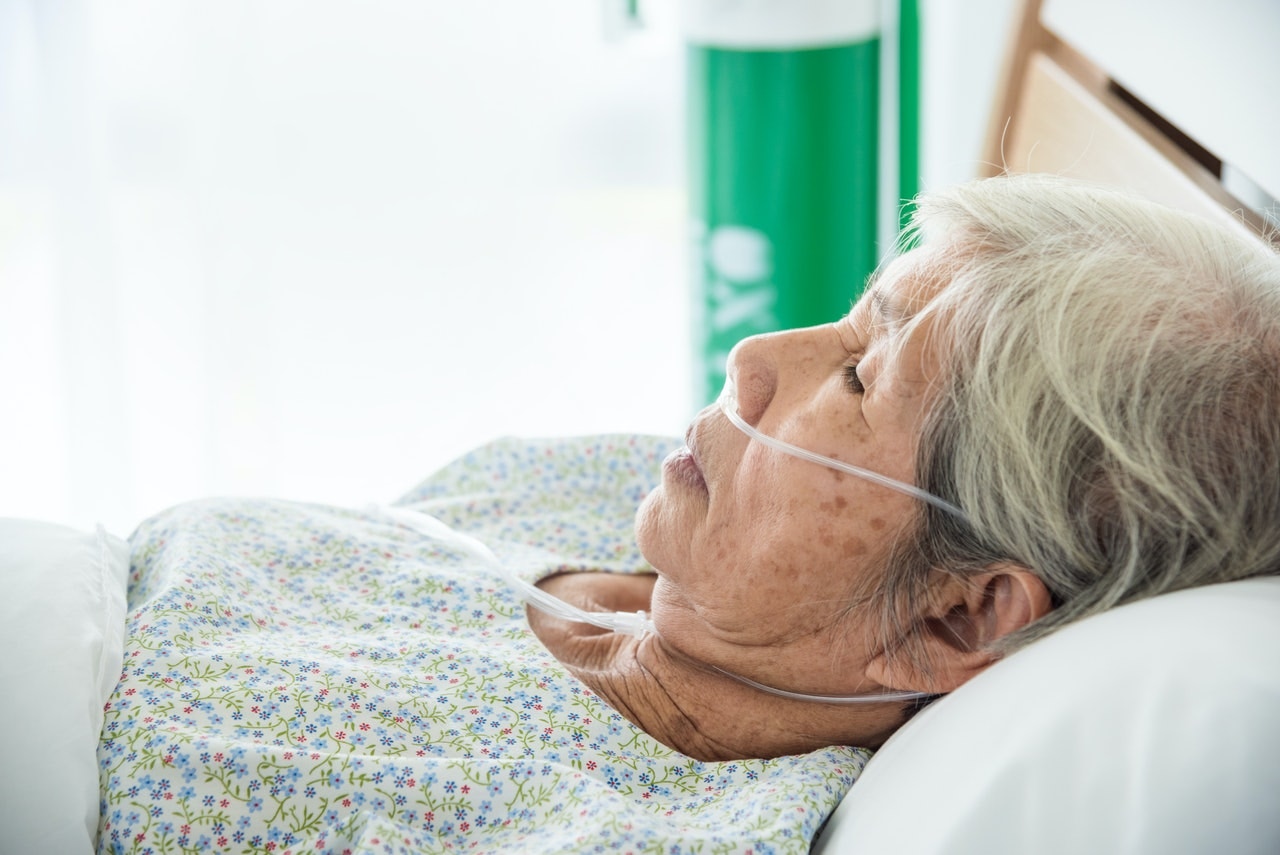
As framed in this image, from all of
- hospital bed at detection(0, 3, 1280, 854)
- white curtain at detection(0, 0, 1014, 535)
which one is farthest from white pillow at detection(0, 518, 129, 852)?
white curtain at detection(0, 0, 1014, 535)

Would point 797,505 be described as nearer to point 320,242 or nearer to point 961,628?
point 961,628

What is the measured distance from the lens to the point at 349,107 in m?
2.79

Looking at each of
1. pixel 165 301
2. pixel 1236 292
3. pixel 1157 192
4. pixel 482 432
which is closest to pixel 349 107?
pixel 165 301

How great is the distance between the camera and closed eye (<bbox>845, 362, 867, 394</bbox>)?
3.45 feet

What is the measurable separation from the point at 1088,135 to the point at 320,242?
6.38ft

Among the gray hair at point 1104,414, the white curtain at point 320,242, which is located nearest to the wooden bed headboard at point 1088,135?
the gray hair at point 1104,414

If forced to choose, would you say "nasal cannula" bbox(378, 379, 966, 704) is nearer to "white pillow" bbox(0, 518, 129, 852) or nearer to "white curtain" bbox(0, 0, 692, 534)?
"white pillow" bbox(0, 518, 129, 852)

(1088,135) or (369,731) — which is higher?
(1088,135)

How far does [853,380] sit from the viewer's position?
1064 mm

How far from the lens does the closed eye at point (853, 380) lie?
105 cm

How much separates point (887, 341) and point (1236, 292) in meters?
0.29

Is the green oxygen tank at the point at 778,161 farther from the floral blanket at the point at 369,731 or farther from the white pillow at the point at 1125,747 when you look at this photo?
the white pillow at the point at 1125,747

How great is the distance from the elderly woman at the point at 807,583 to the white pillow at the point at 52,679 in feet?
0.10

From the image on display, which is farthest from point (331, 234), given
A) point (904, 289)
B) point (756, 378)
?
point (904, 289)
